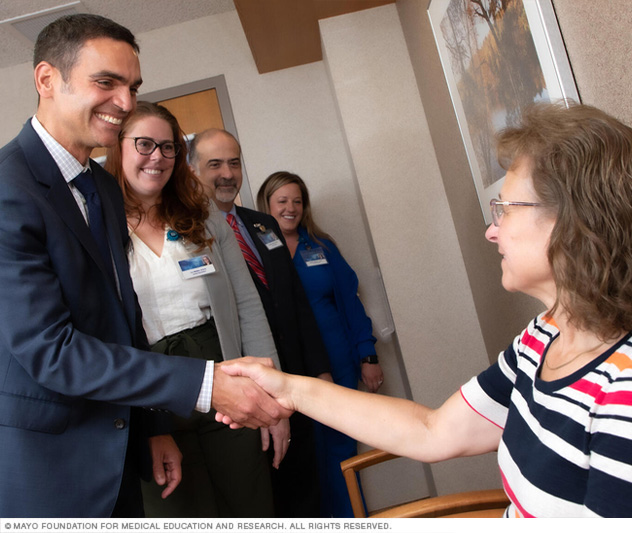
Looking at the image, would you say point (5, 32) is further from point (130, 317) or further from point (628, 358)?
point (628, 358)

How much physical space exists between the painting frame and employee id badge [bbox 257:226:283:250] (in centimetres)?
105

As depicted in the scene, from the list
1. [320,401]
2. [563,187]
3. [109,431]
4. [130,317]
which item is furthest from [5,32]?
[563,187]

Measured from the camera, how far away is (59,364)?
1.27 meters

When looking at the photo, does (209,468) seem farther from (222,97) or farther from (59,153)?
(222,97)

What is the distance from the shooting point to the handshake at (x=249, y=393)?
5.03 feet

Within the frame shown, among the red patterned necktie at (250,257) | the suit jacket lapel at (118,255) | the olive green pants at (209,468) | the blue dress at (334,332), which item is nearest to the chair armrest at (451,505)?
the olive green pants at (209,468)

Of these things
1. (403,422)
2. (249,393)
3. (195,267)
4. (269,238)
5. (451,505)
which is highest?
(269,238)

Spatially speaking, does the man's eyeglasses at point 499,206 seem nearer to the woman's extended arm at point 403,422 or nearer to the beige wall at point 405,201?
the woman's extended arm at point 403,422

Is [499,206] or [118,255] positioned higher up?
[118,255]

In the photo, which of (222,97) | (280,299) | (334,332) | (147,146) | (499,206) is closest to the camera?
(499,206)

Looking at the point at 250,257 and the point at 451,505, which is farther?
the point at 250,257

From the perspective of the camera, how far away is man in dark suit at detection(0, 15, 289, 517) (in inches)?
49.4

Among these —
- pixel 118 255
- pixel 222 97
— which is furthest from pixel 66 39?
pixel 222 97

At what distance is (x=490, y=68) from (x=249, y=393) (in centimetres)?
129
